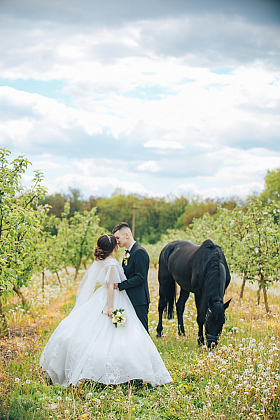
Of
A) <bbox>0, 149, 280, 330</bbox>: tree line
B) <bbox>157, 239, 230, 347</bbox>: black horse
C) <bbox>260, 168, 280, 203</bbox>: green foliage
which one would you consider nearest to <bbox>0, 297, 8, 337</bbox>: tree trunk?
<bbox>0, 149, 280, 330</bbox>: tree line

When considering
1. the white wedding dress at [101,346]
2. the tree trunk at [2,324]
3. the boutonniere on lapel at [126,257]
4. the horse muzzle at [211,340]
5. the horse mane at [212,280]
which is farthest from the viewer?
the tree trunk at [2,324]

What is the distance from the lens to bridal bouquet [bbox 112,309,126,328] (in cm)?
478

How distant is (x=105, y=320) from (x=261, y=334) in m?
3.31

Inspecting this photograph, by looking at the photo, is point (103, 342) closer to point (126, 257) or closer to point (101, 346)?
point (101, 346)

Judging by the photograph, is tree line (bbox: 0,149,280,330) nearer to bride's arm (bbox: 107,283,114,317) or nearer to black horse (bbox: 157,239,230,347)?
bride's arm (bbox: 107,283,114,317)

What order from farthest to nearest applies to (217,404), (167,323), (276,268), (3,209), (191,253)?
(276,268) < (167,323) < (191,253) < (3,209) < (217,404)

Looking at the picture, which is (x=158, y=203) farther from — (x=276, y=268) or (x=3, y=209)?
(x=3, y=209)

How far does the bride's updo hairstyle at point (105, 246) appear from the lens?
5117 millimetres

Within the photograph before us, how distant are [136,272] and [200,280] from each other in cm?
162

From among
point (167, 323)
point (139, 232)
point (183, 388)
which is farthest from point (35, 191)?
point (139, 232)

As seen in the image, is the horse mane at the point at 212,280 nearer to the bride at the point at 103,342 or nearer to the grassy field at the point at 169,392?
the grassy field at the point at 169,392

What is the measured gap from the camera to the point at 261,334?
6789mm

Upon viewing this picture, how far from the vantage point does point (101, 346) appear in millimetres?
4645

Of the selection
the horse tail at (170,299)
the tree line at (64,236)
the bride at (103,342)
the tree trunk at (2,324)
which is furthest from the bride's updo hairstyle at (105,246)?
the horse tail at (170,299)
